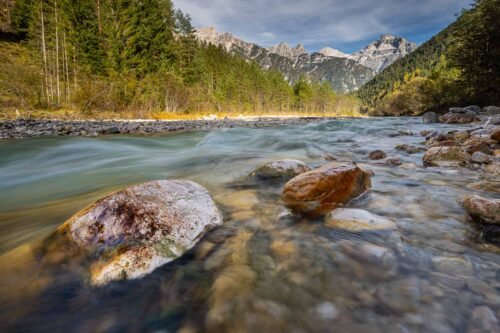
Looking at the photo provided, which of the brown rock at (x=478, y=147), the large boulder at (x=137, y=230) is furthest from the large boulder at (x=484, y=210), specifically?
the brown rock at (x=478, y=147)

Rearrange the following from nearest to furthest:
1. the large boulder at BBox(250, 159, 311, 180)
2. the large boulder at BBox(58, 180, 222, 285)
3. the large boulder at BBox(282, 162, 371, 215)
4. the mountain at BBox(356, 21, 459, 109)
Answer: the large boulder at BBox(58, 180, 222, 285) → the large boulder at BBox(282, 162, 371, 215) → the large boulder at BBox(250, 159, 311, 180) → the mountain at BBox(356, 21, 459, 109)

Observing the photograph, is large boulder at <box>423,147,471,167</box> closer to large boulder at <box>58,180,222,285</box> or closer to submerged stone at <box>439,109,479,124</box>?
large boulder at <box>58,180,222,285</box>

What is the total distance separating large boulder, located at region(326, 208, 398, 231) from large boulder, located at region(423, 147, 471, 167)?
2.76 metres

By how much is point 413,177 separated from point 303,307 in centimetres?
299

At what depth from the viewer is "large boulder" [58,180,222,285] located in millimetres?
1437

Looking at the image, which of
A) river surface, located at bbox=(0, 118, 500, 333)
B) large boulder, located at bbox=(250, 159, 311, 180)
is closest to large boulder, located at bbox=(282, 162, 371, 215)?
river surface, located at bbox=(0, 118, 500, 333)

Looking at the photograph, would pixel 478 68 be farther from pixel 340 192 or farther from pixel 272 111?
pixel 272 111

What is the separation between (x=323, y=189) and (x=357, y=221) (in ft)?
1.53

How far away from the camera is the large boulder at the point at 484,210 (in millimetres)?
1788

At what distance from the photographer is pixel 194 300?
1.28m

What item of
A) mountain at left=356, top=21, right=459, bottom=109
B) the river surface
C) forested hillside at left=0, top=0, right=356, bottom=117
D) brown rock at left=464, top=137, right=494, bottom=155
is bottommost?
the river surface

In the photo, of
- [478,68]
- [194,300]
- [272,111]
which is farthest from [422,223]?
[272,111]

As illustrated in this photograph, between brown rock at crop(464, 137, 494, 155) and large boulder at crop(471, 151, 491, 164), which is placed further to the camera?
brown rock at crop(464, 137, 494, 155)

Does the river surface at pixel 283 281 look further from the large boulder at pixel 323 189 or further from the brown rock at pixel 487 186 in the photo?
the brown rock at pixel 487 186
